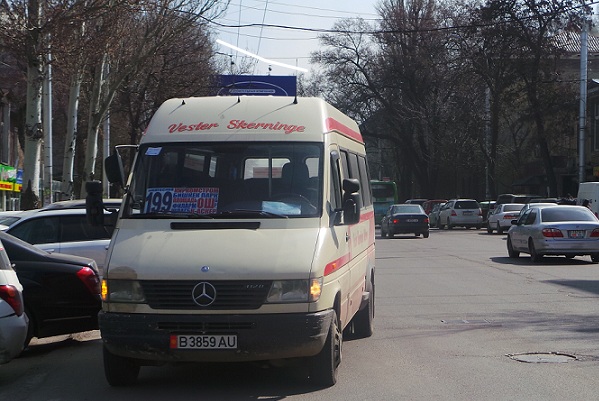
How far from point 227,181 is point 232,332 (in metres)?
1.68

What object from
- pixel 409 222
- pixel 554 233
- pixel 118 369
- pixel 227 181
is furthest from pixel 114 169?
pixel 409 222

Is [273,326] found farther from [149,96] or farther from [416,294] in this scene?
[149,96]

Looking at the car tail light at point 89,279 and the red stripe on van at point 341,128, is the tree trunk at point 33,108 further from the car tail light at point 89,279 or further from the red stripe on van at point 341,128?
the red stripe on van at point 341,128

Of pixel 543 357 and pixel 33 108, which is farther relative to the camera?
pixel 33 108

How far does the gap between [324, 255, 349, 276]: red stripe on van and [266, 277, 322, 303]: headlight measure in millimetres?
283

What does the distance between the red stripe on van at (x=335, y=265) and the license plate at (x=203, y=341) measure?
3.25 ft

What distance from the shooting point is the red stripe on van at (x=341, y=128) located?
8.98 m

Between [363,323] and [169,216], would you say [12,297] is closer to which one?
[169,216]

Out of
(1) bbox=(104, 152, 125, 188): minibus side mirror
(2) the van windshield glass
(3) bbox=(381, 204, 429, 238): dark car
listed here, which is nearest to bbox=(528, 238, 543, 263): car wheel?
(2) the van windshield glass

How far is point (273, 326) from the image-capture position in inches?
287

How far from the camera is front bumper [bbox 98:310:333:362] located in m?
7.29

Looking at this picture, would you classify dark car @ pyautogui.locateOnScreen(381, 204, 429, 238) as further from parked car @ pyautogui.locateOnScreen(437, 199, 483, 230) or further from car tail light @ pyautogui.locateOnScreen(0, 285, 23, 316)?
car tail light @ pyautogui.locateOnScreen(0, 285, 23, 316)

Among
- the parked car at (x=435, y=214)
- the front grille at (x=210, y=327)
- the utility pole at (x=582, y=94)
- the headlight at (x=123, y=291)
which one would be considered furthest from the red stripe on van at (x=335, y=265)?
the parked car at (x=435, y=214)

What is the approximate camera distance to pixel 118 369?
25.8ft
